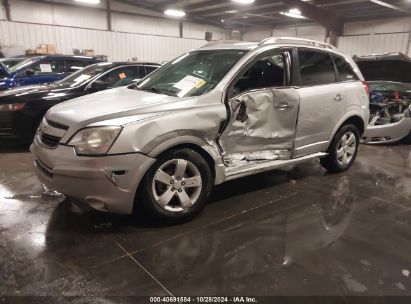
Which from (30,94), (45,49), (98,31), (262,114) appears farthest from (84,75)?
(98,31)

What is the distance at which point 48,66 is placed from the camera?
849 cm

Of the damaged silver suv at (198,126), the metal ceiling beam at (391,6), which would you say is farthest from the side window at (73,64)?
the metal ceiling beam at (391,6)

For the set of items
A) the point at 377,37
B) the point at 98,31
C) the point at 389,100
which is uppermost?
the point at 98,31

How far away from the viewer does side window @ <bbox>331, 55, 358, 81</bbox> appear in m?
4.25

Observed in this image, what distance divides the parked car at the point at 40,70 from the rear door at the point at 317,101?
6.31 meters

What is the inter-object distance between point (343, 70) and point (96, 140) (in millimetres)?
3282

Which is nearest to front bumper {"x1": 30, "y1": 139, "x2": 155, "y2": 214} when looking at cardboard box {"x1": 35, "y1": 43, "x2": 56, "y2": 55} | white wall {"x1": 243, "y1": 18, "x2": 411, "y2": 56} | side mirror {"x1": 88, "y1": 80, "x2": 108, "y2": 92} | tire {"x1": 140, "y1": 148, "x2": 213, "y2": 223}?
tire {"x1": 140, "y1": 148, "x2": 213, "y2": 223}

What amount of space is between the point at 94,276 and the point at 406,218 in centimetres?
293

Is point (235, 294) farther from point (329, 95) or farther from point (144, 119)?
point (329, 95)

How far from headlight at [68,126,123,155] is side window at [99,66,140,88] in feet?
12.2

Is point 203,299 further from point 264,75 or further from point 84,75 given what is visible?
point 84,75

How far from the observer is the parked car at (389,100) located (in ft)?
20.4

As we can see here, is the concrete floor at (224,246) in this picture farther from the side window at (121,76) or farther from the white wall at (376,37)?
the white wall at (376,37)

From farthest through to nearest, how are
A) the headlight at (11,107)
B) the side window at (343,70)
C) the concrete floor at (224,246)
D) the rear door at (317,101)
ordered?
the headlight at (11,107), the side window at (343,70), the rear door at (317,101), the concrete floor at (224,246)
